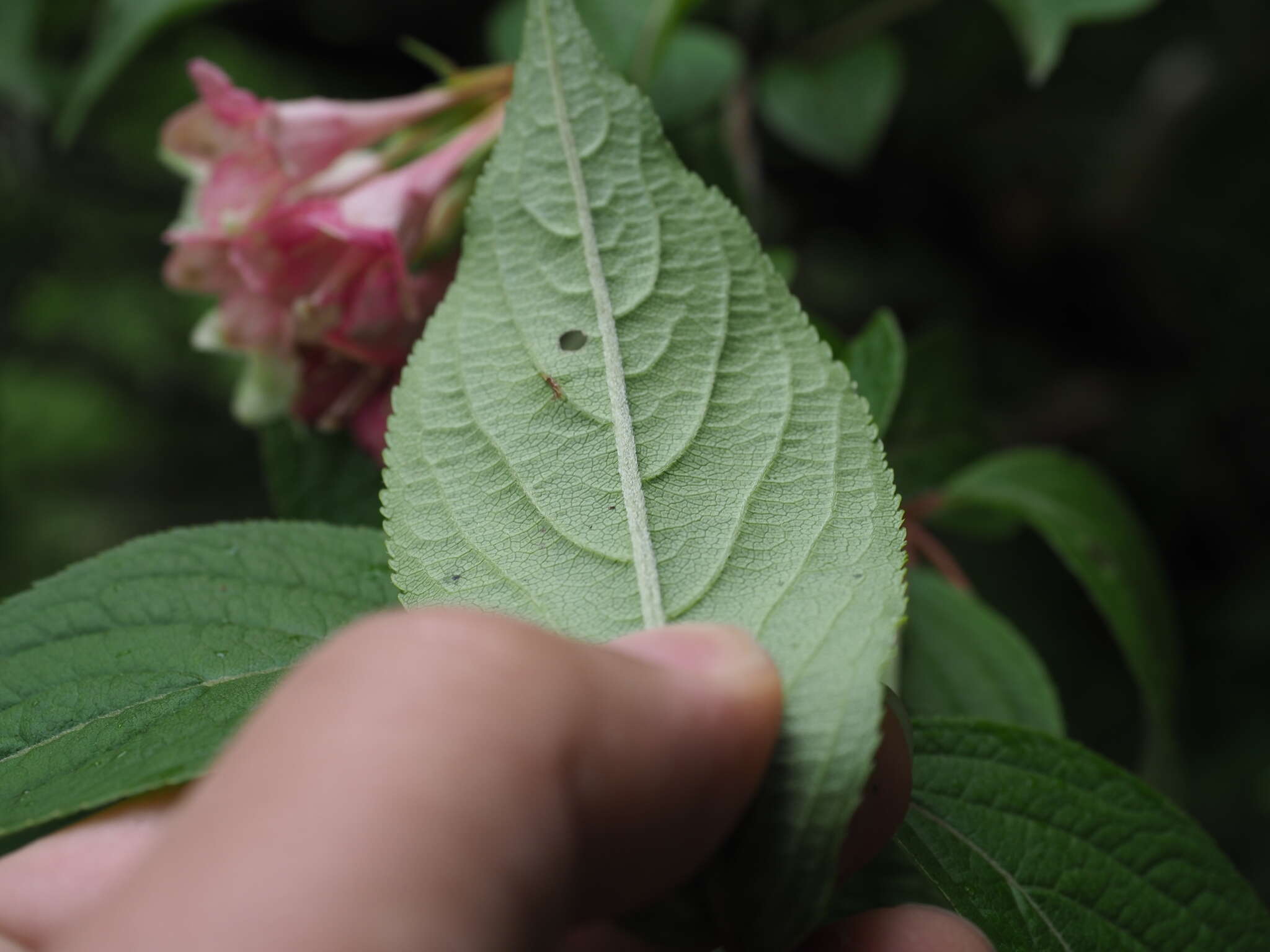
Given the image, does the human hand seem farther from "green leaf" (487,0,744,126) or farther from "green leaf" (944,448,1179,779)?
"green leaf" (487,0,744,126)

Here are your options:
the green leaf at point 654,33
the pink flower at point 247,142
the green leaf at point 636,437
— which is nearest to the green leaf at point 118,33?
the pink flower at point 247,142

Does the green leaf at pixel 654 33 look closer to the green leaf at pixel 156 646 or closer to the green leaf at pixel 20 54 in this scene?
the green leaf at pixel 156 646

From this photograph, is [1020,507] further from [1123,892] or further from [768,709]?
[768,709]

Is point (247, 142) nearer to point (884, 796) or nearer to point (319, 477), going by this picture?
point (319, 477)

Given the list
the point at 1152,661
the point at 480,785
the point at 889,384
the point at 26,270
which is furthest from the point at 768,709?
the point at 26,270

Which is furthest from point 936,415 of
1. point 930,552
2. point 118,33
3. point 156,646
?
point 118,33

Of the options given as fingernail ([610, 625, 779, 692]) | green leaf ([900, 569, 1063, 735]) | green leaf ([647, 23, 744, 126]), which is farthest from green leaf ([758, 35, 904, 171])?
fingernail ([610, 625, 779, 692])

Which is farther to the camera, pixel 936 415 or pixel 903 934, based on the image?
pixel 936 415
